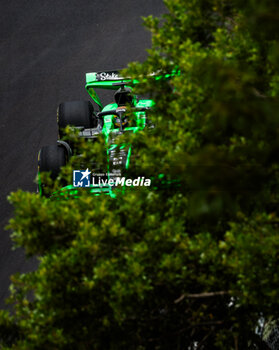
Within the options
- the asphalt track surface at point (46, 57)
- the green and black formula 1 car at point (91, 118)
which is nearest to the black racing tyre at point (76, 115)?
the green and black formula 1 car at point (91, 118)

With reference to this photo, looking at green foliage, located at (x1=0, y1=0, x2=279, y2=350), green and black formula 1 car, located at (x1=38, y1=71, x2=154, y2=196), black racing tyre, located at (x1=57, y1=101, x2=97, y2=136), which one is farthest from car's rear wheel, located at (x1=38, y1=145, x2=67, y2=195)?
green foliage, located at (x1=0, y1=0, x2=279, y2=350)

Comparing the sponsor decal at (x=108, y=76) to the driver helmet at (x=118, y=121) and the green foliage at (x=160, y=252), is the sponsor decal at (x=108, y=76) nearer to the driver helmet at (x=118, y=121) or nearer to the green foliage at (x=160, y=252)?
the driver helmet at (x=118, y=121)

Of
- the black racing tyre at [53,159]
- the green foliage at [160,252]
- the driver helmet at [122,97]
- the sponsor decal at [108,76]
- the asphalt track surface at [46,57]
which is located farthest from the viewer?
the asphalt track surface at [46,57]

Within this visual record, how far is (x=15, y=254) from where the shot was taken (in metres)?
10.4

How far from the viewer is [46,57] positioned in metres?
14.4

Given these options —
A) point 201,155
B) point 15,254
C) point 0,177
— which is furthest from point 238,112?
point 0,177

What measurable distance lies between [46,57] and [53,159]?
5.66 meters

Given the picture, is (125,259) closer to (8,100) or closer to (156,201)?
(156,201)

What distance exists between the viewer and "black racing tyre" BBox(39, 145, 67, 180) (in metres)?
9.52

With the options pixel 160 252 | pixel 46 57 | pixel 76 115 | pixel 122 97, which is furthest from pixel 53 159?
pixel 46 57

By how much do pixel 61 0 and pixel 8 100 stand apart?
3.93 meters

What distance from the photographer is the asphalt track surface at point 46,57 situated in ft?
41.1

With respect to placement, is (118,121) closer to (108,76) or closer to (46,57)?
(108,76)

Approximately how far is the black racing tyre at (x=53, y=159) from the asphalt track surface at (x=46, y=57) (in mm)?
2042
